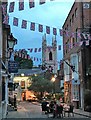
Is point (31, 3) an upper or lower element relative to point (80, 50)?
lower

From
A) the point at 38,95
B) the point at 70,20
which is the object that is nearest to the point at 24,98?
the point at 38,95

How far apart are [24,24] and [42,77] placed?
5814 cm

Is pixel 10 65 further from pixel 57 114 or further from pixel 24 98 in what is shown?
pixel 24 98

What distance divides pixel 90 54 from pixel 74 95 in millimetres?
7443

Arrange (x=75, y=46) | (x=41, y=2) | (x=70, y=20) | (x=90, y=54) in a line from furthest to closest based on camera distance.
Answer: (x=70, y=20), (x=75, y=46), (x=90, y=54), (x=41, y=2)

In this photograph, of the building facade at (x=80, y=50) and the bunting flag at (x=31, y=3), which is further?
the building facade at (x=80, y=50)

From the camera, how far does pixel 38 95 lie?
263 ft

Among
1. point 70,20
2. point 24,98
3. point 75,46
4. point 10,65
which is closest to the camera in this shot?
point 10,65

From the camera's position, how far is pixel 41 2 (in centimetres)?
1841

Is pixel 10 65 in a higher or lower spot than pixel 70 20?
lower

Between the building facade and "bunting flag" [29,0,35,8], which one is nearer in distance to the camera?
"bunting flag" [29,0,35,8]

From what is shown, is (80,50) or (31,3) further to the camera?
(80,50)

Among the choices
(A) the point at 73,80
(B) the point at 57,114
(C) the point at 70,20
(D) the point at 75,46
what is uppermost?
(C) the point at 70,20

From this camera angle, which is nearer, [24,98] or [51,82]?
[51,82]
